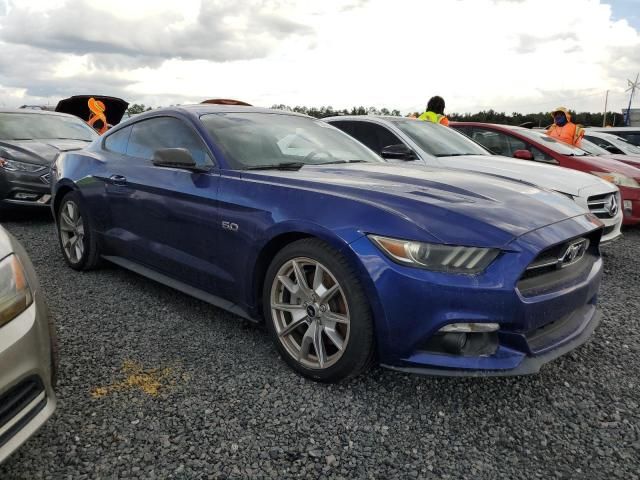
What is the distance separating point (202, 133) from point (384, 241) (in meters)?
1.55

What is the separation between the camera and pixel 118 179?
12.3ft

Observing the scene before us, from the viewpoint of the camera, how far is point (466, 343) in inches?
88.2

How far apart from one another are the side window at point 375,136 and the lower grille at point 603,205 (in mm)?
1986

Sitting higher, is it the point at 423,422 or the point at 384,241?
the point at 384,241

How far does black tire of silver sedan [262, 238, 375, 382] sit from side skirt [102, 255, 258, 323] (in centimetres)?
24

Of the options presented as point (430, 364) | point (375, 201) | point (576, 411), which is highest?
point (375, 201)

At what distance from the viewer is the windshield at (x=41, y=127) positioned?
6832 millimetres

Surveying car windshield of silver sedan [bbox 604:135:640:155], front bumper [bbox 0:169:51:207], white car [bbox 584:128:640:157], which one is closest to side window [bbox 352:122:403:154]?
front bumper [bbox 0:169:51:207]

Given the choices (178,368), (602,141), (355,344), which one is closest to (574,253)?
(355,344)

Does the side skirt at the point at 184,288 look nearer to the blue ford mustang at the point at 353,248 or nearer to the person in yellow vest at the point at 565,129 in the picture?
the blue ford mustang at the point at 353,248

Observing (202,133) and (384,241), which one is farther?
(202,133)

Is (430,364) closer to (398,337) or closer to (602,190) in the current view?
(398,337)

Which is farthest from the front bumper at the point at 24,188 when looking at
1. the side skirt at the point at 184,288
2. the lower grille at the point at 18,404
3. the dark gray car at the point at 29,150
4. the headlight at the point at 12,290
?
the lower grille at the point at 18,404

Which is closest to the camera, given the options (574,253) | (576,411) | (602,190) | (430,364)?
(430,364)
